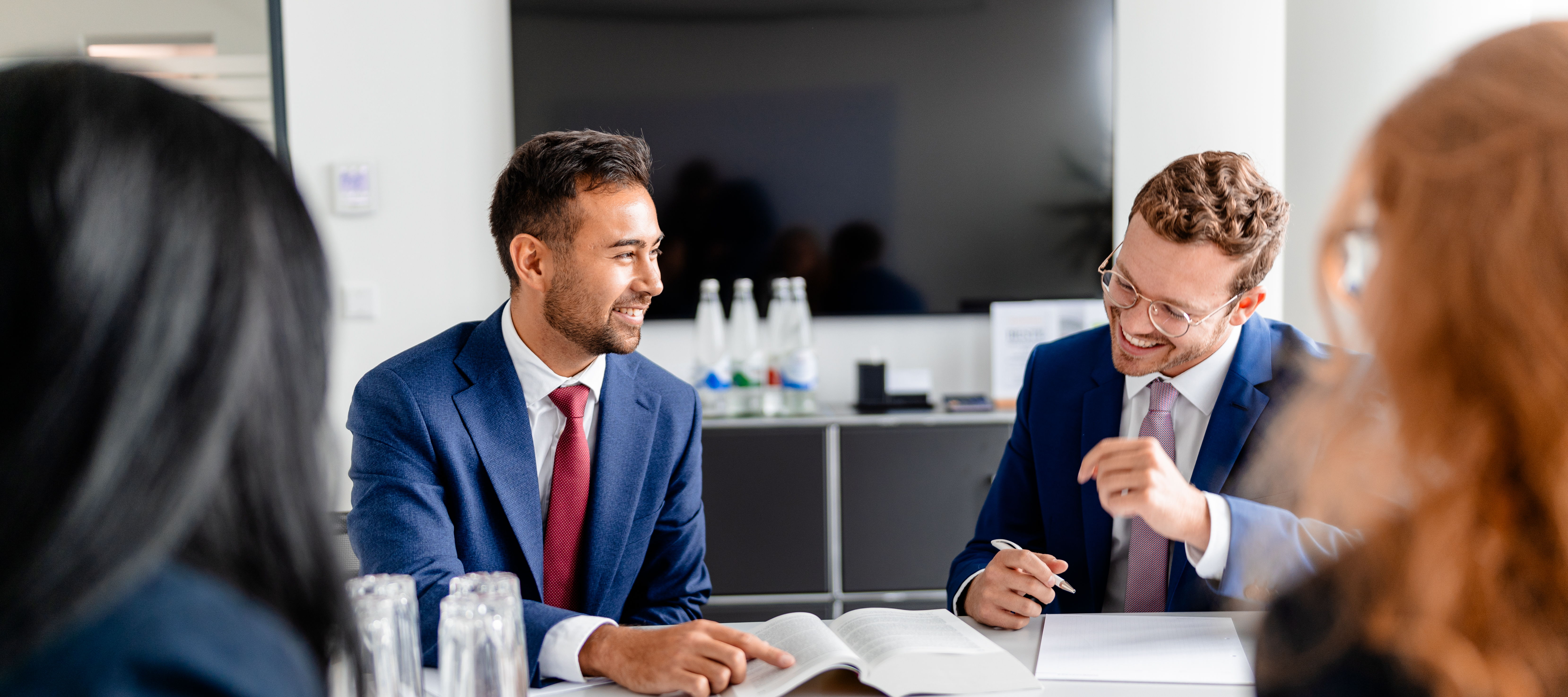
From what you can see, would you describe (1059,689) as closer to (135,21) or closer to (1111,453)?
(1111,453)

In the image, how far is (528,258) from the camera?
1.69 metres

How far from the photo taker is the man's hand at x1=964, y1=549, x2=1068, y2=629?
125 cm

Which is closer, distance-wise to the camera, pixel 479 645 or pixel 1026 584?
pixel 479 645

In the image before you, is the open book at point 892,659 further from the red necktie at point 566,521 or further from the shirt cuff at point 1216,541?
the red necktie at point 566,521

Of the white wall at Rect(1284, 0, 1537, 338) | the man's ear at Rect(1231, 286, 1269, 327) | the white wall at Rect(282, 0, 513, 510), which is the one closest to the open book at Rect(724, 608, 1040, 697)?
the man's ear at Rect(1231, 286, 1269, 327)

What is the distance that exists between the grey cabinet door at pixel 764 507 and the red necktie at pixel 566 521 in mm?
1041

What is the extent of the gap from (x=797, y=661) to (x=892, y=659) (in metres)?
0.10

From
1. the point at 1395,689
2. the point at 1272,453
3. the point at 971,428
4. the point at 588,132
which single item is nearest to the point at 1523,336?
the point at 1395,689

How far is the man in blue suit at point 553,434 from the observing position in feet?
4.41

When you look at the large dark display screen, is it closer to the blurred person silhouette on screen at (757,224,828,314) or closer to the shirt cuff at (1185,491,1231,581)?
the blurred person silhouette on screen at (757,224,828,314)

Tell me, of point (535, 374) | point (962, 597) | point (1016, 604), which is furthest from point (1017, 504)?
point (535, 374)

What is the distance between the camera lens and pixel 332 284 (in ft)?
1.99

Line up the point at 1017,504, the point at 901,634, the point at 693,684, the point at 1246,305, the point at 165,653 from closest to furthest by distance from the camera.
Answer: the point at 165,653 → the point at 693,684 → the point at 901,634 → the point at 1246,305 → the point at 1017,504

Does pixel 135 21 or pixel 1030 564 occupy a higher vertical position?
pixel 135 21
